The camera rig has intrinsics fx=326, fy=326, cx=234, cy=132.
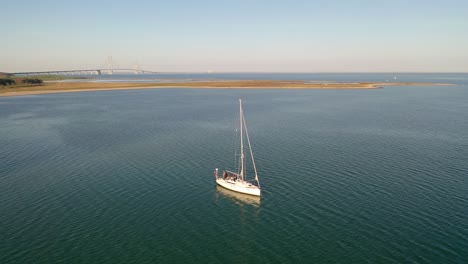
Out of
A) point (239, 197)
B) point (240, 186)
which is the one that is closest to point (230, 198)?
point (239, 197)

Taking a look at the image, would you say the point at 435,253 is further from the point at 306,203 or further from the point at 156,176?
the point at 156,176

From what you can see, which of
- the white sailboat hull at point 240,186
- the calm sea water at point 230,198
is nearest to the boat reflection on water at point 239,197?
the calm sea water at point 230,198

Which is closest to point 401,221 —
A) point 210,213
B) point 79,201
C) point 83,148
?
point 210,213

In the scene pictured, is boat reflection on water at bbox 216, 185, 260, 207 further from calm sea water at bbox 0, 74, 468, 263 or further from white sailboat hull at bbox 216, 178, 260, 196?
white sailboat hull at bbox 216, 178, 260, 196

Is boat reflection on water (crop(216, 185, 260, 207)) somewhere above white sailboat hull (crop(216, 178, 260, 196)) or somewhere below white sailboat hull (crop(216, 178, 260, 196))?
below

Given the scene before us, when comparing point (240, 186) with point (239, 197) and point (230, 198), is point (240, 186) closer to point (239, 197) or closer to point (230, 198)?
point (239, 197)

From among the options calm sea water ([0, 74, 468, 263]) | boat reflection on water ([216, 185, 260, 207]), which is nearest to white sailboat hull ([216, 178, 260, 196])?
boat reflection on water ([216, 185, 260, 207])
